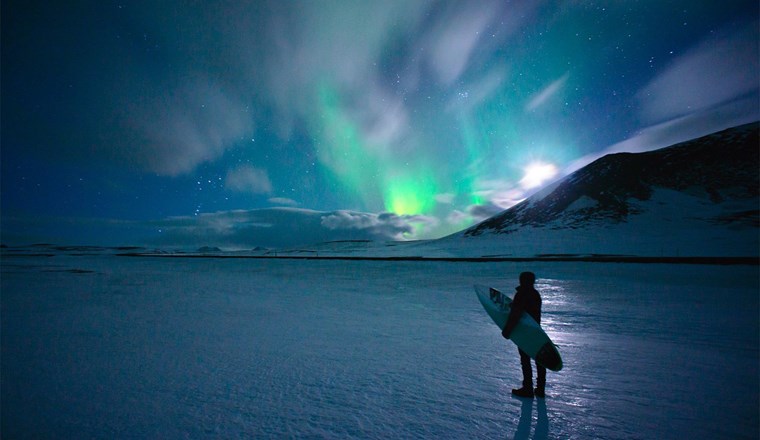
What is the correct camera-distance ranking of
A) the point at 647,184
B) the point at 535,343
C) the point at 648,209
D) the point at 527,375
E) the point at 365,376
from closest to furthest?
the point at 527,375 → the point at 535,343 → the point at 365,376 → the point at 648,209 → the point at 647,184

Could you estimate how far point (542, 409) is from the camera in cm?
462

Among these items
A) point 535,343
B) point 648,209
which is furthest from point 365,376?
point 648,209

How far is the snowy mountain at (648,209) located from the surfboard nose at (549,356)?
3256 inches

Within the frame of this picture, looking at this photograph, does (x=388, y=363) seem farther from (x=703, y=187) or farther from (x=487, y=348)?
(x=703, y=187)

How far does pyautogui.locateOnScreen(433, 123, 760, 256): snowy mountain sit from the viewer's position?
85250 mm

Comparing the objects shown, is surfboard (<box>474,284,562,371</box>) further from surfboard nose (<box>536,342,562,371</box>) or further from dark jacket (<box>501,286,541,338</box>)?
dark jacket (<box>501,286,541,338</box>)

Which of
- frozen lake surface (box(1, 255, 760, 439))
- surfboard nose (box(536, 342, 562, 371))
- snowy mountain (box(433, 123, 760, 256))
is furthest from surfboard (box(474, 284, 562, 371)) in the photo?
snowy mountain (box(433, 123, 760, 256))

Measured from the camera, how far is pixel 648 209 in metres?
118

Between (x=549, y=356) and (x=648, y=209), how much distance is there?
14906 centimetres

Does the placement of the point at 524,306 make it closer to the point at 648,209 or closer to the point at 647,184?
the point at 648,209

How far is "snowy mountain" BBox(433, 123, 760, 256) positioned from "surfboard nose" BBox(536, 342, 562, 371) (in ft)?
271

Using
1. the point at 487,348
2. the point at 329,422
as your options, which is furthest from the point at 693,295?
the point at 329,422

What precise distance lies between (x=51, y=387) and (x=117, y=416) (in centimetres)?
216

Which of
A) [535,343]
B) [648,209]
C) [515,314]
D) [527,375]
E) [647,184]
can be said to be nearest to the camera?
[527,375]
